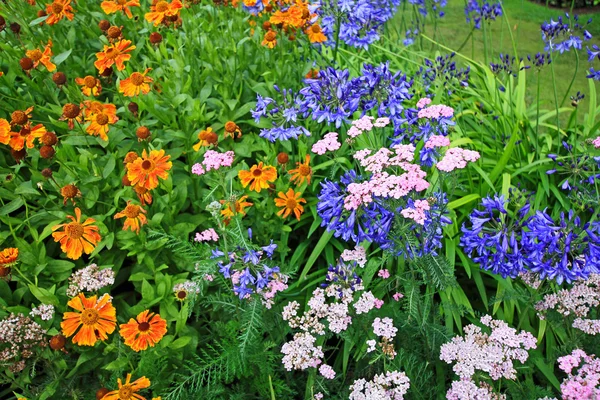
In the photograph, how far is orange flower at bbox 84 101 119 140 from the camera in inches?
95.1

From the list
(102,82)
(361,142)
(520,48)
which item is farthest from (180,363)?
(520,48)

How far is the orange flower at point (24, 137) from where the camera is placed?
A: 2.29 metres

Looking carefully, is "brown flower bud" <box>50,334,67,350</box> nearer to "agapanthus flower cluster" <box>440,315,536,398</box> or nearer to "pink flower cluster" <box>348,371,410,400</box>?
"pink flower cluster" <box>348,371,410,400</box>

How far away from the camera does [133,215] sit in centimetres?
216

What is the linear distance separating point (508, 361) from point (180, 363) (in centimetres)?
134

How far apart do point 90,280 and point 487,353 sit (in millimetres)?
1509

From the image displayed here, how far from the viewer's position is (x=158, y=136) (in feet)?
9.18

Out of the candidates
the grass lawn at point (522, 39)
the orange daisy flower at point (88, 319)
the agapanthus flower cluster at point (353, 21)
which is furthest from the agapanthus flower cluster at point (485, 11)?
the orange daisy flower at point (88, 319)

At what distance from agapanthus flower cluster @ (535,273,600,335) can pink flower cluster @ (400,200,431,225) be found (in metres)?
0.80

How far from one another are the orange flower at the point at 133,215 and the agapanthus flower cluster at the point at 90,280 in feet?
0.69

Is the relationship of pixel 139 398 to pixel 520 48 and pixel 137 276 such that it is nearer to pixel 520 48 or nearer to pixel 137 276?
pixel 137 276

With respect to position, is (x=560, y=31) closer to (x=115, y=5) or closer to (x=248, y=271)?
(x=248, y=271)

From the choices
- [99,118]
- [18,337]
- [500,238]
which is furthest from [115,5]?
[500,238]

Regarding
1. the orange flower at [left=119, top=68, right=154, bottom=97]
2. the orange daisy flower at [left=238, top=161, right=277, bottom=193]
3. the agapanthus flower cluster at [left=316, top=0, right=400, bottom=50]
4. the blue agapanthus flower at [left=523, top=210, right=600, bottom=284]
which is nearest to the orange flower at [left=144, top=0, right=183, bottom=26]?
the orange flower at [left=119, top=68, right=154, bottom=97]
